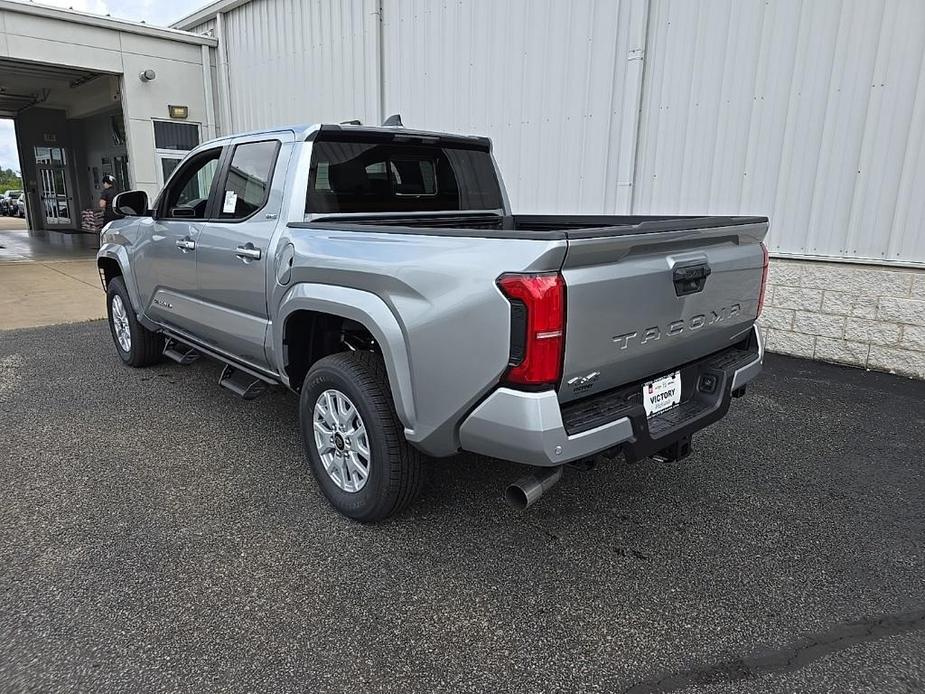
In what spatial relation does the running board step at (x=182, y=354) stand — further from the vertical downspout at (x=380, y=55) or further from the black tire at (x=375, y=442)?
the vertical downspout at (x=380, y=55)

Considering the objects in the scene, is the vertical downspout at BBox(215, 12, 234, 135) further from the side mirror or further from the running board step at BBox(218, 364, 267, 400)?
the running board step at BBox(218, 364, 267, 400)

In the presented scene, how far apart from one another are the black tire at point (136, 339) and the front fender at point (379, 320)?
308 cm

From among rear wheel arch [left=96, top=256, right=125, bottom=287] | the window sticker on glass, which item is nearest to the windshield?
the window sticker on glass

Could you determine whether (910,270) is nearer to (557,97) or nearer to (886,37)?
(886,37)

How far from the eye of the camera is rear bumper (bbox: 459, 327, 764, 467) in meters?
2.29

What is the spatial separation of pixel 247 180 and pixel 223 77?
11.3 meters

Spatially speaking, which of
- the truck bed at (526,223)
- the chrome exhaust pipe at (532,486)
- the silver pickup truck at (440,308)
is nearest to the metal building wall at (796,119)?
the truck bed at (526,223)

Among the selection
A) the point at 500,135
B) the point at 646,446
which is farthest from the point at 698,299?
the point at 500,135

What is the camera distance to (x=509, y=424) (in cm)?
234

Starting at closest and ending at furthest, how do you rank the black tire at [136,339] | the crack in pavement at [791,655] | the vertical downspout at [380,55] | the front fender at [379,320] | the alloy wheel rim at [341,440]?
the crack in pavement at [791,655] → the front fender at [379,320] → the alloy wheel rim at [341,440] → the black tire at [136,339] → the vertical downspout at [380,55]

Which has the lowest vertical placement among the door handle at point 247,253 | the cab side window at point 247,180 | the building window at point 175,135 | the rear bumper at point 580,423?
the rear bumper at point 580,423

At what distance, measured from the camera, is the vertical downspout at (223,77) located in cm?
1323

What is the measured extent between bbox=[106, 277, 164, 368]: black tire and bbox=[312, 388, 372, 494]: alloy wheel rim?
3.09 m

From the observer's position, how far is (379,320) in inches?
108
